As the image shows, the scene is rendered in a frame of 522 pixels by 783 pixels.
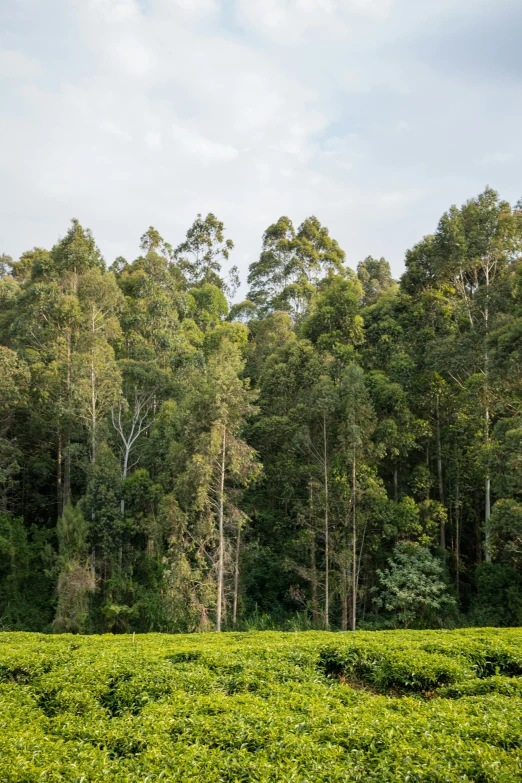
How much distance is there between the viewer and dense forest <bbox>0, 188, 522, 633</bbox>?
15.4 m

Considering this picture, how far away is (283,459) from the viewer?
1914 cm

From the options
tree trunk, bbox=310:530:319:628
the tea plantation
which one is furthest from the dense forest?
the tea plantation

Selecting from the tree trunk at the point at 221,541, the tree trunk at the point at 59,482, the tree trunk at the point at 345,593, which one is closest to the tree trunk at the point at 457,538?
the tree trunk at the point at 345,593

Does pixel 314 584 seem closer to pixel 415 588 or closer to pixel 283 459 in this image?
pixel 415 588

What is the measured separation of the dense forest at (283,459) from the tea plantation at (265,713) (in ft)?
21.6

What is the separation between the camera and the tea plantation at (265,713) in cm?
455

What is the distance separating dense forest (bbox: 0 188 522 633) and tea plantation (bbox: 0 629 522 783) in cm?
660

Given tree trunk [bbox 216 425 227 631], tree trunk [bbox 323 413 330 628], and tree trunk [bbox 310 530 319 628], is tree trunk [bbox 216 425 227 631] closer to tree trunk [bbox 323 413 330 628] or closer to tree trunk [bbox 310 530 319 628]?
tree trunk [bbox 310 530 319 628]

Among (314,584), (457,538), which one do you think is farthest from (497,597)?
(314,584)

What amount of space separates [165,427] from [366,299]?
23.8m

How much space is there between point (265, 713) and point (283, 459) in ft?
44.4

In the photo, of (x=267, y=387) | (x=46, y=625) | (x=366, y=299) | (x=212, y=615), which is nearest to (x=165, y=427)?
(x=267, y=387)

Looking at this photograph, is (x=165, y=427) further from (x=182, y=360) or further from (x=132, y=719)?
(x=132, y=719)

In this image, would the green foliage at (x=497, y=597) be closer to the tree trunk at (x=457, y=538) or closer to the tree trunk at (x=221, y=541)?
the tree trunk at (x=457, y=538)
